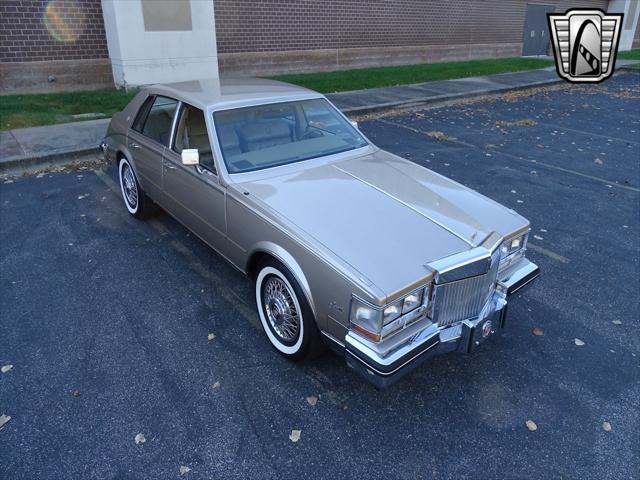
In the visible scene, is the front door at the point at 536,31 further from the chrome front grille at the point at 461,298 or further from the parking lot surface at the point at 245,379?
the chrome front grille at the point at 461,298

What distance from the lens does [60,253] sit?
4762mm

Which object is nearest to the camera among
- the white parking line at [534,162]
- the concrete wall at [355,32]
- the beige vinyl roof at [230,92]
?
the beige vinyl roof at [230,92]

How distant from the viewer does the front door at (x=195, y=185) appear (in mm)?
3797

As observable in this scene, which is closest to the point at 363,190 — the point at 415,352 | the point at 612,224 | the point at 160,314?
the point at 415,352

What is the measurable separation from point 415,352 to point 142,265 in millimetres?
2971

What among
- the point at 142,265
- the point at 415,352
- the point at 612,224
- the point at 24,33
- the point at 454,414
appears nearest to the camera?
the point at 415,352

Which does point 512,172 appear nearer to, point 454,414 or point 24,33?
point 454,414

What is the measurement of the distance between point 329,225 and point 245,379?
120 cm

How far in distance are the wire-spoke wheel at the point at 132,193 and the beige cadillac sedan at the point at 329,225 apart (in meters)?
0.49

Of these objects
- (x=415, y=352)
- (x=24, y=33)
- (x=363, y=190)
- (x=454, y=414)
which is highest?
(x=24, y=33)

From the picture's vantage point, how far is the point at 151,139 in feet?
15.4

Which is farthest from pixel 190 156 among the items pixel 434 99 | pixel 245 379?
pixel 434 99

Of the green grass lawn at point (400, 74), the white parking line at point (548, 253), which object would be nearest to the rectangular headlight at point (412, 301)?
the white parking line at point (548, 253)

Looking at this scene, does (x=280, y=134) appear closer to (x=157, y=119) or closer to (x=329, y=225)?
(x=329, y=225)
